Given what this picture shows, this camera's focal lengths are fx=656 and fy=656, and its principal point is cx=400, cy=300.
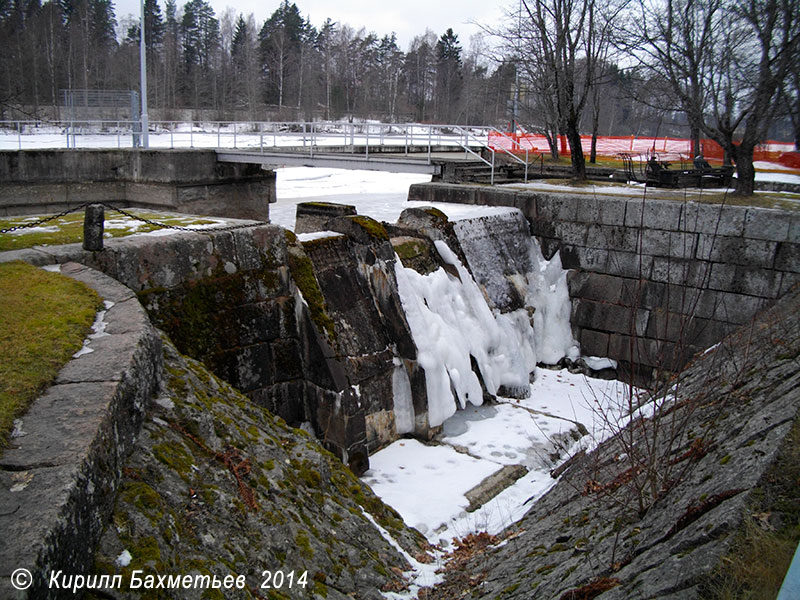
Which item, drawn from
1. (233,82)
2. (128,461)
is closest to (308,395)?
(128,461)

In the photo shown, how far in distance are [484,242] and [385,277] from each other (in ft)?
11.5

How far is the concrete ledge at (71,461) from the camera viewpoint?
8.53 ft

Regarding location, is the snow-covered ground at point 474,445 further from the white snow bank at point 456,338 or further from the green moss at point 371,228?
the green moss at point 371,228

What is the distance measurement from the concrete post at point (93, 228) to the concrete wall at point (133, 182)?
31.7 feet

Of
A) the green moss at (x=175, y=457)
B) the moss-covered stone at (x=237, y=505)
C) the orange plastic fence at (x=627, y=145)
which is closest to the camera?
the moss-covered stone at (x=237, y=505)

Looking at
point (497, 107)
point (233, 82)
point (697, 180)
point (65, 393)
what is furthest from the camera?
point (233, 82)

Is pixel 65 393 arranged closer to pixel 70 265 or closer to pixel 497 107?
pixel 70 265

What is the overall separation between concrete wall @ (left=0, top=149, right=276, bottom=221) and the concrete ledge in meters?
12.2

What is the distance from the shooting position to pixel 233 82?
52281mm

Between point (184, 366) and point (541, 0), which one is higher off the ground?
point (541, 0)

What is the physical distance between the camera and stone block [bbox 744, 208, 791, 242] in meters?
11.3

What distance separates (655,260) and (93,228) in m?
10.0

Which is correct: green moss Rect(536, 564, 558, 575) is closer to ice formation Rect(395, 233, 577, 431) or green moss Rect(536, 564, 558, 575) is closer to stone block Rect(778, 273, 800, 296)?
ice formation Rect(395, 233, 577, 431)

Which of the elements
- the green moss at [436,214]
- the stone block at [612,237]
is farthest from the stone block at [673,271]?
the green moss at [436,214]
